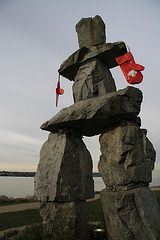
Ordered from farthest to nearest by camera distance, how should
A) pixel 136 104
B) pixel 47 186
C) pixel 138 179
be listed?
pixel 47 186 → pixel 136 104 → pixel 138 179

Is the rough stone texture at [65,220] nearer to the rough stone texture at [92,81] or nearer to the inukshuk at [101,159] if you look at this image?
the inukshuk at [101,159]

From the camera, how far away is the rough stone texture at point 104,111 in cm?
381

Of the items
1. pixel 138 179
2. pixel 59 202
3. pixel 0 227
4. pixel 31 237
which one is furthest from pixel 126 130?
pixel 0 227

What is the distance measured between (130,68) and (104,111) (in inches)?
45.2

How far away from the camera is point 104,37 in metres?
4.88

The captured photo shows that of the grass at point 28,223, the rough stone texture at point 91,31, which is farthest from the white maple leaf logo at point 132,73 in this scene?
the grass at point 28,223

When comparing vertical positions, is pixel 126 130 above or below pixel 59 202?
above

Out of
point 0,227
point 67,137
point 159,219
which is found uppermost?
point 67,137

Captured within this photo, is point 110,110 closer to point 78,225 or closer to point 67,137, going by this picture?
point 67,137

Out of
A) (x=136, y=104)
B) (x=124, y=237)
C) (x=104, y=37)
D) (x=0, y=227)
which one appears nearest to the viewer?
(x=124, y=237)

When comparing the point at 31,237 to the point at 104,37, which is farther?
the point at 104,37

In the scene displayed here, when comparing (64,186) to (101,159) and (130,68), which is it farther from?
(130,68)

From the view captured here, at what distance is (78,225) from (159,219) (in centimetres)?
156

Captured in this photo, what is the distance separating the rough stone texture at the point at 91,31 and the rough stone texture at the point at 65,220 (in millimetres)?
3814
